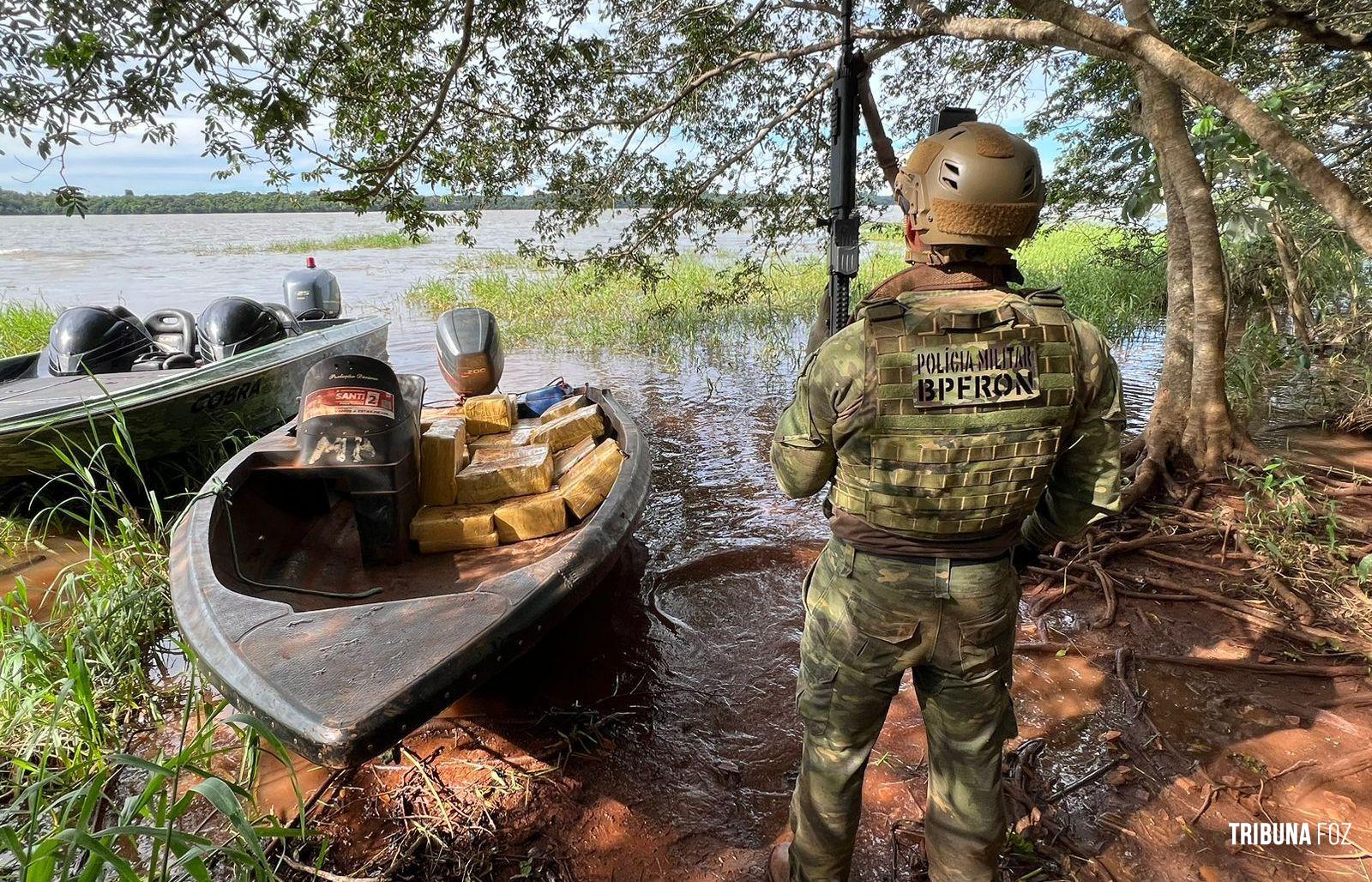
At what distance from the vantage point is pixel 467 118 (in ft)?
16.1

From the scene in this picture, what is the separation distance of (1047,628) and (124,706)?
4.24 m

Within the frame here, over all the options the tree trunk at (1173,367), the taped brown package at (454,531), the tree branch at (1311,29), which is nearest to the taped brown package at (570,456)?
the taped brown package at (454,531)

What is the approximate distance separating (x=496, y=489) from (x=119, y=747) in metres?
1.80

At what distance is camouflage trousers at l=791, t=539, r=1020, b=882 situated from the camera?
68.2 inches

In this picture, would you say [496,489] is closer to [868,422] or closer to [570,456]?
[570,456]

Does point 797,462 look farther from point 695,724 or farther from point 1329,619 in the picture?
point 1329,619

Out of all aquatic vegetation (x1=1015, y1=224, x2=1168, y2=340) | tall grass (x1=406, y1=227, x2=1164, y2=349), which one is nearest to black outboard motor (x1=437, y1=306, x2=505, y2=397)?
tall grass (x1=406, y1=227, x2=1164, y2=349)

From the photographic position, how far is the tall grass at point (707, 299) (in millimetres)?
10070

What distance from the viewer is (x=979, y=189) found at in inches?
63.0

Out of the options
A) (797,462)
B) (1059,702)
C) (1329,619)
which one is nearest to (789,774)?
(1059,702)

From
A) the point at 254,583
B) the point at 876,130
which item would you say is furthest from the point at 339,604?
the point at 876,130

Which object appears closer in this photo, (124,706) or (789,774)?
(789,774)

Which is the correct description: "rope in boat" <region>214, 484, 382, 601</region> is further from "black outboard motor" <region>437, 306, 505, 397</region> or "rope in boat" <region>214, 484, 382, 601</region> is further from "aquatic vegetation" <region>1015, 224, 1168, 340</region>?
"aquatic vegetation" <region>1015, 224, 1168, 340</region>

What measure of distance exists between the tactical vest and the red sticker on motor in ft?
7.83
